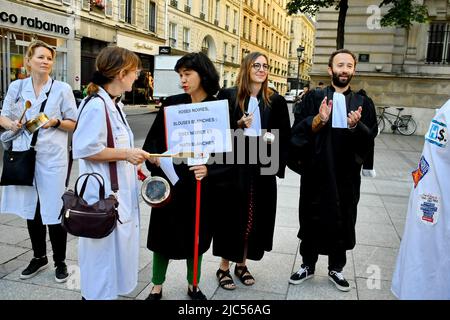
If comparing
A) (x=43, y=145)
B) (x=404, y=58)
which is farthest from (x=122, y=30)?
(x=43, y=145)

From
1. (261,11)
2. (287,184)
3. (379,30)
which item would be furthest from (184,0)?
(287,184)

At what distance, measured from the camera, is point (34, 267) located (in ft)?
11.6

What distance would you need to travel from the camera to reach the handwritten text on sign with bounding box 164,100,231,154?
2832mm

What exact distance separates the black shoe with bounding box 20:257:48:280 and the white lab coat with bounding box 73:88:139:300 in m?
1.16

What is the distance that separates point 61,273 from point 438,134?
3.00 meters

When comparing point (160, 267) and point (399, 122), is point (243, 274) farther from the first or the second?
point (399, 122)

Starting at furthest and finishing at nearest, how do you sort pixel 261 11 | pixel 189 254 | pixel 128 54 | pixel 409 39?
pixel 261 11, pixel 409 39, pixel 189 254, pixel 128 54

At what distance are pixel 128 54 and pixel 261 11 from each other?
55808 millimetres

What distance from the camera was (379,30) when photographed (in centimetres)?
1756

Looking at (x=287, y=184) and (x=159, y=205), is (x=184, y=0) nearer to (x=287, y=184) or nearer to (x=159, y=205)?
(x=287, y=184)

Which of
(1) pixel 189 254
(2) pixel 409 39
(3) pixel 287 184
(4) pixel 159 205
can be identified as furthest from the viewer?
(2) pixel 409 39

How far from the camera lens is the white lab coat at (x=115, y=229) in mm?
2426

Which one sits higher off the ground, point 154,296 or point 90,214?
point 90,214

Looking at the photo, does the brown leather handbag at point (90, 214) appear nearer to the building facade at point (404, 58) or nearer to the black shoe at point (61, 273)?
the black shoe at point (61, 273)
